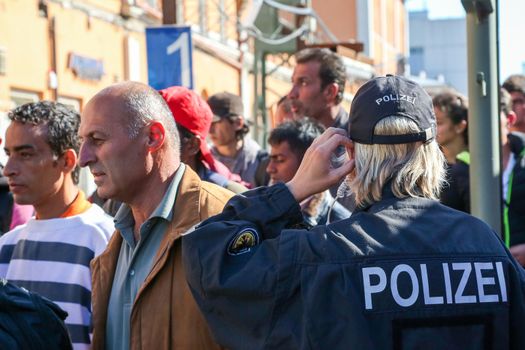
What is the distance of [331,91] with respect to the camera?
6.14m

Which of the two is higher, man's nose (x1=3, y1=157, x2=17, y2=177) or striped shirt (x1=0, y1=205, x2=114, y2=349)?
man's nose (x1=3, y1=157, x2=17, y2=177)

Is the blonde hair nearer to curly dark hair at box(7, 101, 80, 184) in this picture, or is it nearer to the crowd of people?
the crowd of people

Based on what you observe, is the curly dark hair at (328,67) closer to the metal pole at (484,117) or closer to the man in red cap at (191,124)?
the man in red cap at (191,124)

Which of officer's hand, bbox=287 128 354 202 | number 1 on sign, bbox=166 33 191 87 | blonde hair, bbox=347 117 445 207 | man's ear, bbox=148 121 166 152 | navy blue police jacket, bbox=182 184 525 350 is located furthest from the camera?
number 1 on sign, bbox=166 33 191 87

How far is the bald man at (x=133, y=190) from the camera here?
343 cm

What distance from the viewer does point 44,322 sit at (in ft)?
9.55

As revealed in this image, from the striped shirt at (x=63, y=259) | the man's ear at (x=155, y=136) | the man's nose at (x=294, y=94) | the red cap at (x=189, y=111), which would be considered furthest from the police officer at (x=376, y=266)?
the man's nose at (x=294, y=94)

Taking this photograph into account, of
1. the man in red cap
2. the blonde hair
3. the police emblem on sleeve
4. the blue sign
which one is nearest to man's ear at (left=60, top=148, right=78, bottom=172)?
the man in red cap

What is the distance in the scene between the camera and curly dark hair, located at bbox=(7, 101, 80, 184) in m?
4.52

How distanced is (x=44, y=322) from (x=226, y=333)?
19.8 inches

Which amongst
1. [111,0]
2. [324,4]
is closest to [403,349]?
[111,0]

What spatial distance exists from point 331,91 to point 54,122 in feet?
6.84

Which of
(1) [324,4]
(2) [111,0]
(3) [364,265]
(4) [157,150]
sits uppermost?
(1) [324,4]

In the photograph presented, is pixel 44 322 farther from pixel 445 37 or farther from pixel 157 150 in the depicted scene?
pixel 445 37
